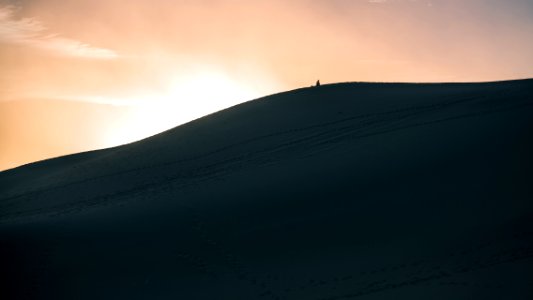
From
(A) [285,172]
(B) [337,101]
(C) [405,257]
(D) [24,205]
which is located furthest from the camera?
(B) [337,101]

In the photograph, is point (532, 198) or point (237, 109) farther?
point (237, 109)

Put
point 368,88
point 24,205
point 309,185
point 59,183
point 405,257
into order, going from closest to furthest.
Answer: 1. point 405,257
2. point 309,185
3. point 24,205
4. point 59,183
5. point 368,88

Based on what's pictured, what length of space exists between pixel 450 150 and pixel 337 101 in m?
6.34

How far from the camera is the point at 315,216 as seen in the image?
36.7 feet

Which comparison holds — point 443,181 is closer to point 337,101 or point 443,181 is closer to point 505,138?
point 505,138

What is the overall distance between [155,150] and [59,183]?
2.64 m

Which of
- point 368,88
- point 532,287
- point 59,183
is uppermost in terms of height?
point 368,88

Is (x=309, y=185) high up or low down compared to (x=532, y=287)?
up

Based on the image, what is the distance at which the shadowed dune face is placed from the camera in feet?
30.3

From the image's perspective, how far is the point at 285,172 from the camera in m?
13.3

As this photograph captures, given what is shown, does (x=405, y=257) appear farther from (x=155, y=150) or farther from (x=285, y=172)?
(x=155, y=150)

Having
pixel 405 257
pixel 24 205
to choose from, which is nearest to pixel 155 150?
pixel 24 205

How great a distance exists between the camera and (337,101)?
18.7 m

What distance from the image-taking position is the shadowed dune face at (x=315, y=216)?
364 inches
